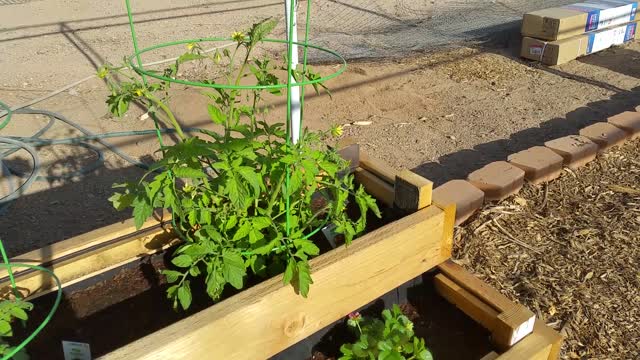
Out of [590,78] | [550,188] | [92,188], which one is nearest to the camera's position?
[550,188]

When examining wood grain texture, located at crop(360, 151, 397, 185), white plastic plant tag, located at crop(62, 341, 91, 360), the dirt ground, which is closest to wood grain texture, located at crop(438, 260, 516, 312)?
wood grain texture, located at crop(360, 151, 397, 185)

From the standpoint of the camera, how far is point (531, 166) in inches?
109

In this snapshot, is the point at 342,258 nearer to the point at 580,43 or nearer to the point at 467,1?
the point at 580,43

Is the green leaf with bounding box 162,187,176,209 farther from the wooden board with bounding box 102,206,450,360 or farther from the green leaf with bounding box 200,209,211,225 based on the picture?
the wooden board with bounding box 102,206,450,360

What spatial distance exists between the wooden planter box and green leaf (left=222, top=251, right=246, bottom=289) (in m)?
0.06

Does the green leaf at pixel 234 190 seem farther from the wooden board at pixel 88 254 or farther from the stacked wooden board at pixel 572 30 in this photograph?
the stacked wooden board at pixel 572 30

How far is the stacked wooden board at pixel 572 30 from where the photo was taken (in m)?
5.05

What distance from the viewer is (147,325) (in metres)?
1.62

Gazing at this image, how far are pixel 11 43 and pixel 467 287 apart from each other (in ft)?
20.8

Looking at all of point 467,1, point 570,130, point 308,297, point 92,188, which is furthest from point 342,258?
point 467,1

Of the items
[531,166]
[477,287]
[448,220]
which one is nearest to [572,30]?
[531,166]

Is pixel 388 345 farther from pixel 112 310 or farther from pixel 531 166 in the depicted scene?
pixel 531 166

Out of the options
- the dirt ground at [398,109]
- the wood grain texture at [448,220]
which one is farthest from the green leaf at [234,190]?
the dirt ground at [398,109]

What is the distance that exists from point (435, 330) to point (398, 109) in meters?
2.66
